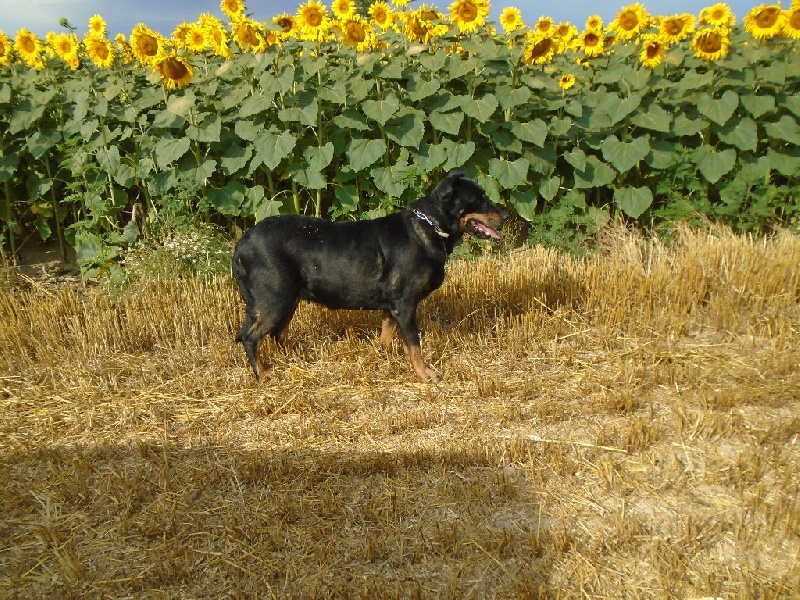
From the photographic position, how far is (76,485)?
11.0 ft

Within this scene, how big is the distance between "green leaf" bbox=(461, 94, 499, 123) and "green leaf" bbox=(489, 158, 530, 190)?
54 cm

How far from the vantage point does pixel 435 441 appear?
374 cm

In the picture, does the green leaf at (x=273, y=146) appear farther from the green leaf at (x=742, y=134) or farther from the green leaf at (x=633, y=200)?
the green leaf at (x=742, y=134)

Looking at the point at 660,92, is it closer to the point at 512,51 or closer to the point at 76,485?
the point at 512,51

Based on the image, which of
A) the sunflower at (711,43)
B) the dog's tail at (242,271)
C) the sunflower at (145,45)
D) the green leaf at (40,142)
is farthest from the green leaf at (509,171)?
the green leaf at (40,142)

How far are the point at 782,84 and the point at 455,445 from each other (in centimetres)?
646

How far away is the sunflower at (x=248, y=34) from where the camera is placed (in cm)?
605

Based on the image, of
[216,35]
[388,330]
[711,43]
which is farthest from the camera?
[711,43]

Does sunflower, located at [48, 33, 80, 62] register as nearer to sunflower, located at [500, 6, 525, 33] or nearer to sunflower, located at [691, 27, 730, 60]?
sunflower, located at [500, 6, 525, 33]

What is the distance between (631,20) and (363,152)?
11.6 feet

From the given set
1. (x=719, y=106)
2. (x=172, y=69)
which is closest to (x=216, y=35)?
(x=172, y=69)

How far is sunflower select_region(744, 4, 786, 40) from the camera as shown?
22.8 ft

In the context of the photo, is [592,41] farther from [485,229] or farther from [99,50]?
[99,50]

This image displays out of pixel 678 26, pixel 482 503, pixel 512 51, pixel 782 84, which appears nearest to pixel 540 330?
pixel 482 503
